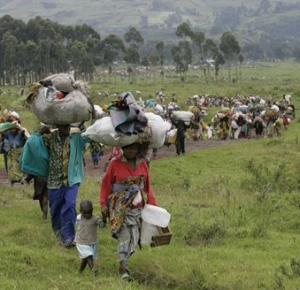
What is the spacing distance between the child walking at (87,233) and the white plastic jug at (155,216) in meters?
0.44

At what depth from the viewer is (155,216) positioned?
5.88 meters

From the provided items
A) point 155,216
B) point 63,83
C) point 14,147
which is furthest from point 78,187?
point 14,147

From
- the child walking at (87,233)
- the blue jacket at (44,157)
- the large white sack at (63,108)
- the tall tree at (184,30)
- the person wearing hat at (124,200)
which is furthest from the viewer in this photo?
the tall tree at (184,30)

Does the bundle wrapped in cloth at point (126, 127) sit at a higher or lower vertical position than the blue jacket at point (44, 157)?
higher

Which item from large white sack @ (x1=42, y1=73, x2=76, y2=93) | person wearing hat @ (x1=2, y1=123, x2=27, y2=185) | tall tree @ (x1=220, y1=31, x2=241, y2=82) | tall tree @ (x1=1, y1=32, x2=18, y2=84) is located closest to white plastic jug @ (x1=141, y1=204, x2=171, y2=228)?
large white sack @ (x1=42, y1=73, x2=76, y2=93)

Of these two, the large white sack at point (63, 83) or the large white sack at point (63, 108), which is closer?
the large white sack at point (63, 108)

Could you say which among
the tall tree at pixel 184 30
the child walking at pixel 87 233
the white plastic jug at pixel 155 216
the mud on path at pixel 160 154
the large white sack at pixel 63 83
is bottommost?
the mud on path at pixel 160 154

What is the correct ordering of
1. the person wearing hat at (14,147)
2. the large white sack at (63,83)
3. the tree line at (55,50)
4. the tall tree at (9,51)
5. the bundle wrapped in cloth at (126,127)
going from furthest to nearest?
the tree line at (55,50)
the tall tree at (9,51)
the person wearing hat at (14,147)
the large white sack at (63,83)
the bundle wrapped in cloth at (126,127)

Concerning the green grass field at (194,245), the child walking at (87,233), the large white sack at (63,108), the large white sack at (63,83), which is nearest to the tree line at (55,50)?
the green grass field at (194,245)

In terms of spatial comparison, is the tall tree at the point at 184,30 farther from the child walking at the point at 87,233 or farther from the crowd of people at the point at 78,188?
the child walking at the point at 87,233

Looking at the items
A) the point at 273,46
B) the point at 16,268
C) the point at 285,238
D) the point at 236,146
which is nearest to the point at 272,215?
the point at 285,238

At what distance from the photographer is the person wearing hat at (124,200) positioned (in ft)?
19.1

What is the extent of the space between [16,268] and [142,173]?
1.51 meters

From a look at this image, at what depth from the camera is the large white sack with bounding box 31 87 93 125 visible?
642 cm
